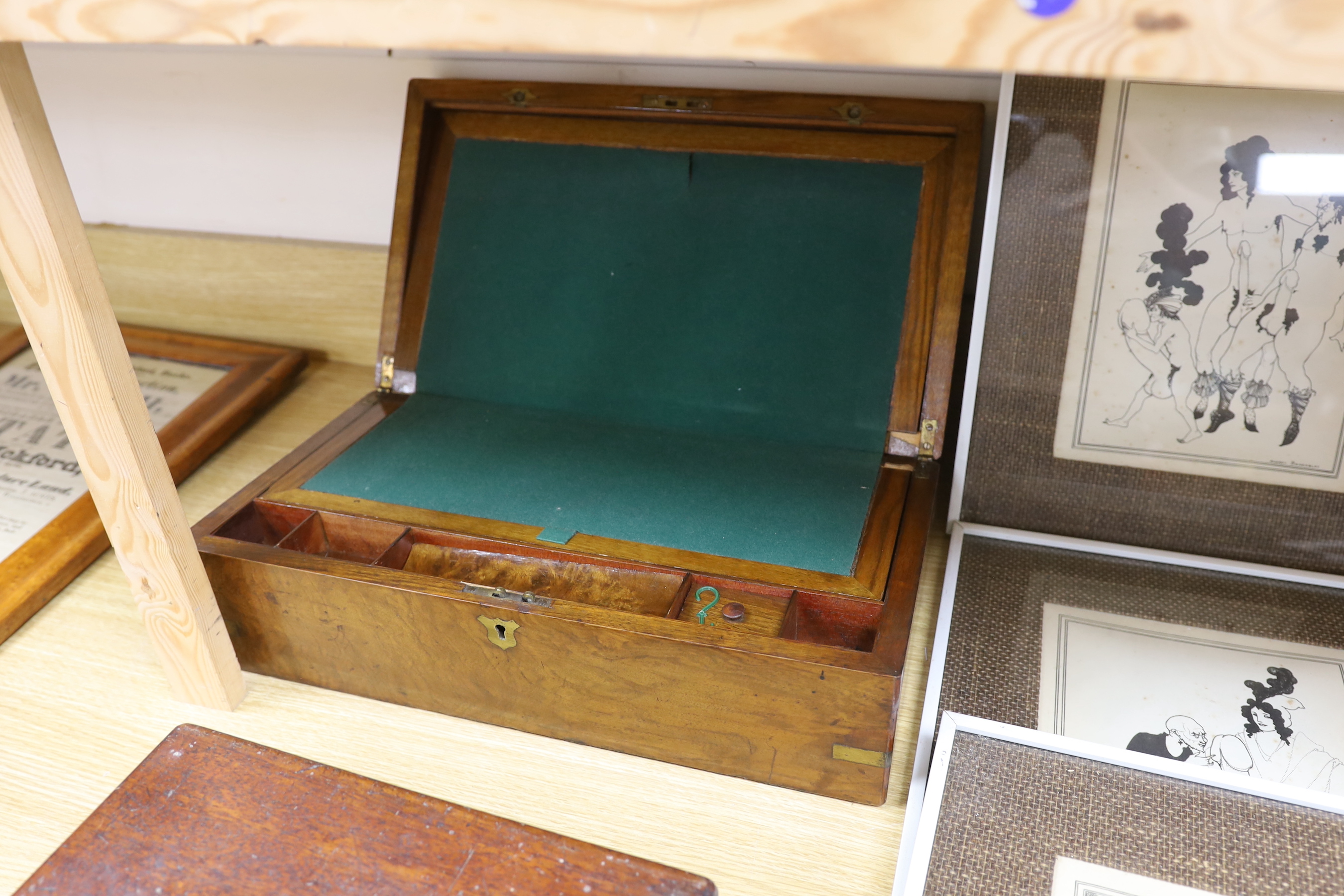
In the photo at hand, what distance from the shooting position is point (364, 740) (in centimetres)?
110

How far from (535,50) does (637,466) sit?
68cm

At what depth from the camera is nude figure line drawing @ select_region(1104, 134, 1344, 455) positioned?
1.09 metres

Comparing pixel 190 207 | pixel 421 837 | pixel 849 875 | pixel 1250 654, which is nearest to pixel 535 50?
pixel 421 837

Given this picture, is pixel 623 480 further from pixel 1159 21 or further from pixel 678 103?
pixel 1159 21

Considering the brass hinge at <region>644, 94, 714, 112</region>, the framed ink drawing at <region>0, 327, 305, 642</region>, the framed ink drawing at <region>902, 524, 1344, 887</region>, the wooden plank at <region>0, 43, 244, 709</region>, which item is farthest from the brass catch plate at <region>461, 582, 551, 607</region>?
the brass hinge at <region>644, 94, 714, 112</region>

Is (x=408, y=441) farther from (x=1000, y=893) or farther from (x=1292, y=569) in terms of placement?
(x=1292, y=569)

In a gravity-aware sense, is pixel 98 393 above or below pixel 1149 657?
above

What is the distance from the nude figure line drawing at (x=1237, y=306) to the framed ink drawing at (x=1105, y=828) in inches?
16.5

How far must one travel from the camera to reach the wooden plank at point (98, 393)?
2.82 ft

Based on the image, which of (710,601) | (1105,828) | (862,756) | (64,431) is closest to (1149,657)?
(1105,828)

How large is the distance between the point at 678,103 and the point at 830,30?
77cm

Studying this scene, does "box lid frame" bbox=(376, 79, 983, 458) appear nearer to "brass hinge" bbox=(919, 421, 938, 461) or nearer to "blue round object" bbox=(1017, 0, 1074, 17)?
"brass hinge" bbox=(919, 421, 938, 461)

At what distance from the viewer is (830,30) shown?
0.60 meters

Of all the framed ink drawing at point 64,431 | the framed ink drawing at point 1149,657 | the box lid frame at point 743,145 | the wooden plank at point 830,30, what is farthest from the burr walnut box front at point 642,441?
the wooden plank at point 830,30
